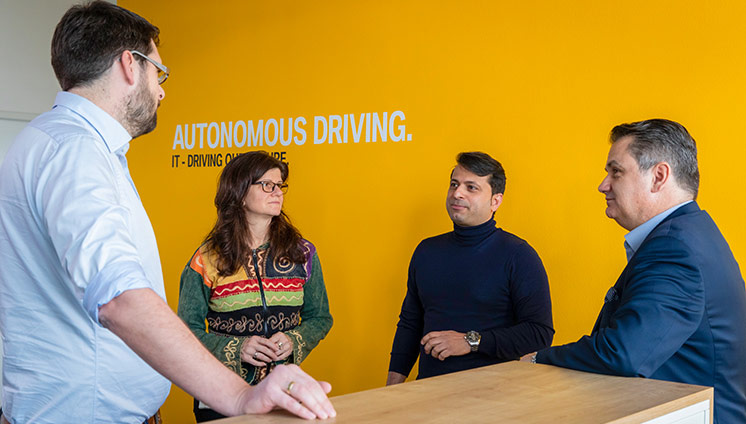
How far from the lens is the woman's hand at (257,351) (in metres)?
2.61

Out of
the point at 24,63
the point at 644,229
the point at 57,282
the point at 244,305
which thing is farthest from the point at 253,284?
the point at 24,63

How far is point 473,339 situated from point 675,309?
1.21 metres

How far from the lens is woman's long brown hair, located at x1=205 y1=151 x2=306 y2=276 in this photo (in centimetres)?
279

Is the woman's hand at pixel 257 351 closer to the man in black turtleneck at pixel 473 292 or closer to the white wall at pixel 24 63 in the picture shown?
the man in black turtleneck at pixel 473 292

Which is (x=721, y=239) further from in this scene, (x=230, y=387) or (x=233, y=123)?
(x=233, y=123)

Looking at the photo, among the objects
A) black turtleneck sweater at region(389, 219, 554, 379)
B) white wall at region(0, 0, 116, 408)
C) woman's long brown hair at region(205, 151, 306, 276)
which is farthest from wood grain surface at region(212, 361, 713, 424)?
white wall at region(0, 0, 116, 408)

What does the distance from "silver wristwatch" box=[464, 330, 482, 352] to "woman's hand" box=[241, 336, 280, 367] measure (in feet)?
2.56

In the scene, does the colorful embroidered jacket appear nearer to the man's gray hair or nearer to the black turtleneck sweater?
the black turtleneck sweater

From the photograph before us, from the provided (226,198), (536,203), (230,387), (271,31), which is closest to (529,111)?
(536,203)

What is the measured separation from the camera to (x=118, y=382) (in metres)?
1.47

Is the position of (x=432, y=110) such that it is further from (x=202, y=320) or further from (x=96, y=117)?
(x=96, y=117)

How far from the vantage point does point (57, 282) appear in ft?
4.60

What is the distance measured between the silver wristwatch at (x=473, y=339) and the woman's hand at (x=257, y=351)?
0.78 metres

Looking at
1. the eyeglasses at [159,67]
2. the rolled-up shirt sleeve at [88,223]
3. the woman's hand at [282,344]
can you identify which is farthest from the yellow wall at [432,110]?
the rolled-up shirt sleeve at [88,223]
